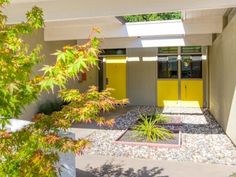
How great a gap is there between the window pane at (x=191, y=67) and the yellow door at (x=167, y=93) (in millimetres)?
607

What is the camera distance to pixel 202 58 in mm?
13047

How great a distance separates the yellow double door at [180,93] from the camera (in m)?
13.3

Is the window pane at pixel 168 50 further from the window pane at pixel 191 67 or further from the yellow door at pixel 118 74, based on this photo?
the yellow door at pixel 118 74

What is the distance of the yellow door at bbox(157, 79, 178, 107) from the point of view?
13531 millimetres

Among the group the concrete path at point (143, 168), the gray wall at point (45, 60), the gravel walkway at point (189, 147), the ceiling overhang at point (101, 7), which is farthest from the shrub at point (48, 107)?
the concrete path at point (143, 168)

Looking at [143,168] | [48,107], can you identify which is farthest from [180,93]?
[143,168]

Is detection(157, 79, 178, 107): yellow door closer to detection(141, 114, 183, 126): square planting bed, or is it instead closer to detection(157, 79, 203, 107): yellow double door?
detection(157, 79, 203, 107): yellow double door

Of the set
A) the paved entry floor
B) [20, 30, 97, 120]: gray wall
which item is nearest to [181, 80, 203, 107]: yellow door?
[20, 30, 97, 120]: gray wall

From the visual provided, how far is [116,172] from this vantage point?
4.66m

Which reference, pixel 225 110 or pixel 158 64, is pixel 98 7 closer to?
pixel 225 110

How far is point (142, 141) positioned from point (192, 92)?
7340 millimetres

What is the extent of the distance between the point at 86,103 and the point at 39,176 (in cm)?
75

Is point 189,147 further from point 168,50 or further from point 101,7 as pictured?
point 168,50

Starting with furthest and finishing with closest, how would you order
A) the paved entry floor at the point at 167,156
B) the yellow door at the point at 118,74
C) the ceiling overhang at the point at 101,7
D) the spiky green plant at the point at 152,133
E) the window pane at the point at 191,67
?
the yellow door at the point at 118,74 < the window pane at the point at 191,67 < the spiky green plant at the point at 152,133 < the ceiling overhang at the point at 101,7 < the paved entry floor at the point at 167,156
